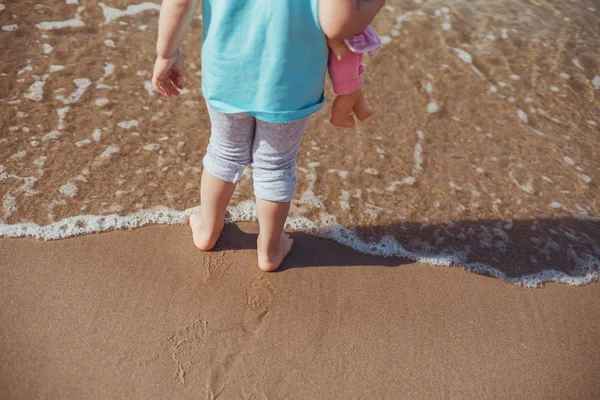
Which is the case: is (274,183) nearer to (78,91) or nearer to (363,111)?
(363,111)

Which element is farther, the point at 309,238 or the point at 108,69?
the point at 108,69

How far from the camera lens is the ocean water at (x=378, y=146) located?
290 cm

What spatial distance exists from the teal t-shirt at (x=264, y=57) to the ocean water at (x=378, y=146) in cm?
100

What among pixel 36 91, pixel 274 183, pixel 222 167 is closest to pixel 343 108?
pixel 274 183

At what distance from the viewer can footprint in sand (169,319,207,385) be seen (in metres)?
2.18

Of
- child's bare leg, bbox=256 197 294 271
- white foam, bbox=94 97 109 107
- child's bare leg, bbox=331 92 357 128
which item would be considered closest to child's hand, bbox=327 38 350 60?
child's bare leg, bbox=331 92 357 128

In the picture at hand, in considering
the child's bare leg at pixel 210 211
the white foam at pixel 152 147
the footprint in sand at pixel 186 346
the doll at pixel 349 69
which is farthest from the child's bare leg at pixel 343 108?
the white foam at pixel 152 147

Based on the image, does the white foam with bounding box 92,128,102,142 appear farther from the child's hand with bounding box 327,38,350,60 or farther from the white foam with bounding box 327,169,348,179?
the child's hand with bounding box 327,38,350,60

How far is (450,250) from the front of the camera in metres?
2.90

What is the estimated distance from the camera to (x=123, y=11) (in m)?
4.42

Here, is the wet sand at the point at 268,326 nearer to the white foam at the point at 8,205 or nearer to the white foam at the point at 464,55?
the white foam at the point at 8,205

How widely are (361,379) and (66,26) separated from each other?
3338mm

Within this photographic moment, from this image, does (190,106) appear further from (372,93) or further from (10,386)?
(10,386)

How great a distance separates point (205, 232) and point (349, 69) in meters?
1.05
